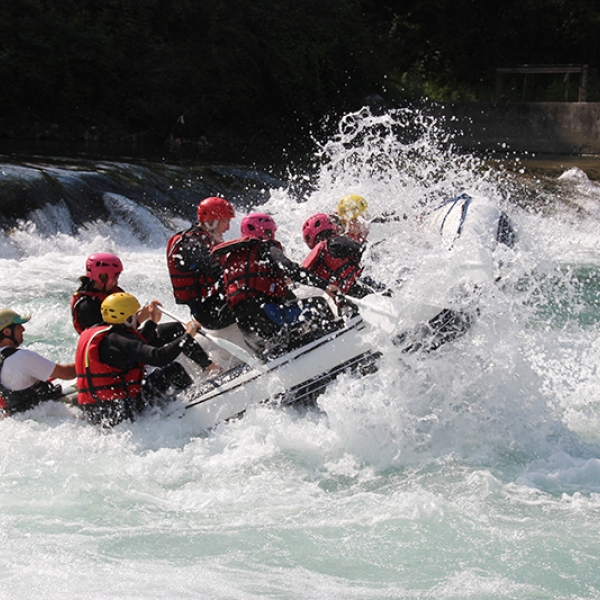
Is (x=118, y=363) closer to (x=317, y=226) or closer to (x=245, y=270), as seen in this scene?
(x=245, y=270)

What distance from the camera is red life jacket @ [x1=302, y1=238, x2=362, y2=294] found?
211 inches

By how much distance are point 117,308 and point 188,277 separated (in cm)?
76

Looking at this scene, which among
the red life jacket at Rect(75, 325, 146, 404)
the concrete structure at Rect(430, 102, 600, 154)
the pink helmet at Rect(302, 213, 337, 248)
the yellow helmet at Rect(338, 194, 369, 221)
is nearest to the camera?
the red life jacket at Rect(75, 325, 146, 404)

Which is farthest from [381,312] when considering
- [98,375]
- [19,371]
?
[19,371]

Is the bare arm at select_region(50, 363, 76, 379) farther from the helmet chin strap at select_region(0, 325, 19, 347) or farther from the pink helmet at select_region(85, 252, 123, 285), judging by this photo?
the pink helmet at select_region(85, 252, 123, 285)

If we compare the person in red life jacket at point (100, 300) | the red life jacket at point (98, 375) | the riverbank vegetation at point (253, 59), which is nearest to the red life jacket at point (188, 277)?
the person in red life jacket at point (100, 300)

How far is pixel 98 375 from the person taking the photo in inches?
187

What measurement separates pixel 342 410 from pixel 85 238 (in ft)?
22.5

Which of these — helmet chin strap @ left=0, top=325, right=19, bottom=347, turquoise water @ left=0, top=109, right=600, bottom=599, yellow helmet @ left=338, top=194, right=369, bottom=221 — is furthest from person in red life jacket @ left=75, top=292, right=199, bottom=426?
yellow helmet @ left=338, top=194, right=369, bottom=221

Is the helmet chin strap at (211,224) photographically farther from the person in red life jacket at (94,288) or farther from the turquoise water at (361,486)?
the turquoise water at (361,486)

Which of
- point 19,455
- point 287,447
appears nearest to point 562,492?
point 287,447

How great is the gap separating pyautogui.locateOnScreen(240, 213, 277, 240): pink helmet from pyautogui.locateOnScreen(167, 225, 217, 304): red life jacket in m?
0.29

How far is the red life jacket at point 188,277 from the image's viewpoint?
522cm

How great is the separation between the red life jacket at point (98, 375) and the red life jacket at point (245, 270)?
71 cm
